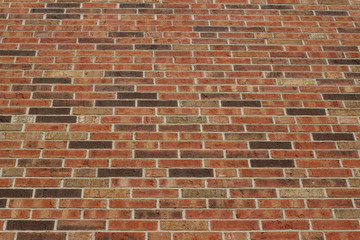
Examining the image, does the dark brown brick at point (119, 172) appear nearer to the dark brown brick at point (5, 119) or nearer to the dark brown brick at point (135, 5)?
the dark brown brick at point (5, 119)

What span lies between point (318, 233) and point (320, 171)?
0.42 metres

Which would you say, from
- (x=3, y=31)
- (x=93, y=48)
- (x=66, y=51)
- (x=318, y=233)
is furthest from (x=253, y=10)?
(x=3, y=31)

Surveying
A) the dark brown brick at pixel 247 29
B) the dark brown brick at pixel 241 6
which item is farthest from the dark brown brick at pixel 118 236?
the dark brown brick at pixel 241 6

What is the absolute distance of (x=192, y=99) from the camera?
2.67m

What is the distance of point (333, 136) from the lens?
2.57m

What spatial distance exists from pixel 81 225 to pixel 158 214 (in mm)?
483

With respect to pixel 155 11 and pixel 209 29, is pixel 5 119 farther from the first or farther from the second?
pixel 209 29

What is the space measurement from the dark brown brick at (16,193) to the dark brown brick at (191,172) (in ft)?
3.04

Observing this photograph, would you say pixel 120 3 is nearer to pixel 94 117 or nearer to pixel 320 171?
pixel 94 117

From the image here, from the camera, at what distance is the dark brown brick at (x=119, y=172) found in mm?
2381

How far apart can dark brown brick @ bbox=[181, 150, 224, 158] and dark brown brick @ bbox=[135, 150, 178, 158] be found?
7 cm

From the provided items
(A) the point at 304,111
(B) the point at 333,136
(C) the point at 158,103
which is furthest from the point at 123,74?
(B) the point at 333,136

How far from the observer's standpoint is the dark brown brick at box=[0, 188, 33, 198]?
7.52ft


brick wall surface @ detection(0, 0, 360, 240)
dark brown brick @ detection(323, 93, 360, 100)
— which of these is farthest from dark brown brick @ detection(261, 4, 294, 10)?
dark brown brick @ detection(323, 93, 360, 100)
